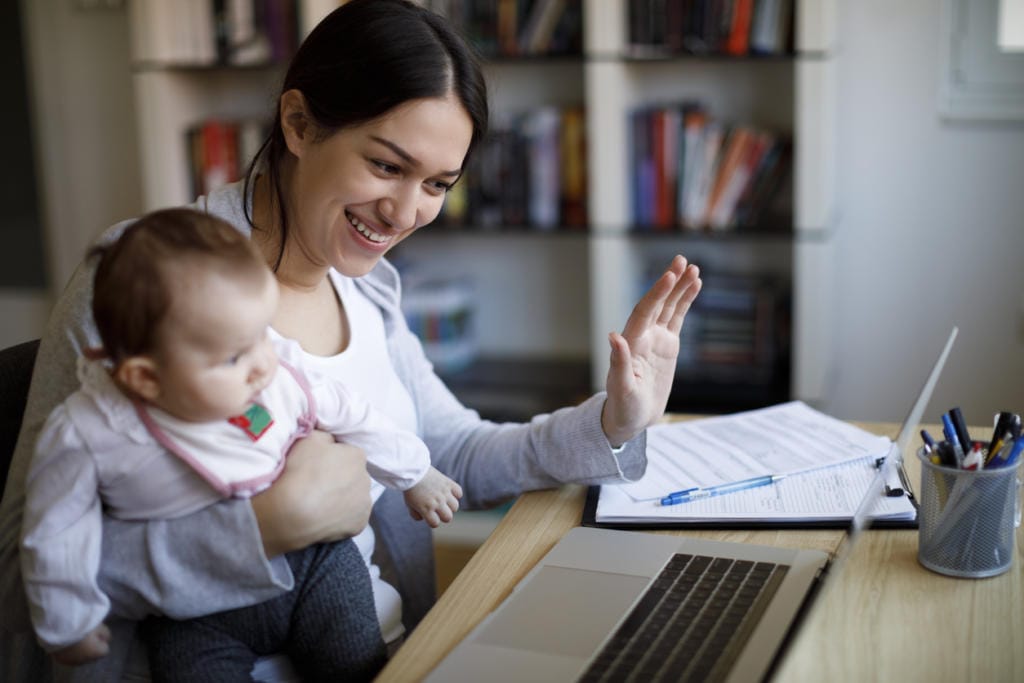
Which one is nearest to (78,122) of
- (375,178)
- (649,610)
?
(375,178)

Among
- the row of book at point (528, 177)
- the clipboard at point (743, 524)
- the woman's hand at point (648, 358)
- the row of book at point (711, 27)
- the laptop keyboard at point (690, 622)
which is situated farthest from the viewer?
the row of book at point (528, 177)

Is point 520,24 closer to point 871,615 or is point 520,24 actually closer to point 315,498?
point 315,498

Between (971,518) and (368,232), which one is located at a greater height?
(368,232)

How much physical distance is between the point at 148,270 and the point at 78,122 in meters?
2.98

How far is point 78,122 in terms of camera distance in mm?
3693

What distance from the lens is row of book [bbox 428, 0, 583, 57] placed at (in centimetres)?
299

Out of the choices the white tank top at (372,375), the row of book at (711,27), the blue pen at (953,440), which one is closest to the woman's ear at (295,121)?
the white tank top at (372,375)

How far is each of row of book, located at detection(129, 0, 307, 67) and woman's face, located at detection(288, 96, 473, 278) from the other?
1.94 meters

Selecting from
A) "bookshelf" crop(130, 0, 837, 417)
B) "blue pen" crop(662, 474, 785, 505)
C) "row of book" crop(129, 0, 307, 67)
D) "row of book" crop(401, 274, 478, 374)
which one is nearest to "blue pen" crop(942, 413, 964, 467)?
"blue pen" crop(662, 474, 785, 505)

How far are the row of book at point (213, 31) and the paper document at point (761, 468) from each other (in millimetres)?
2074

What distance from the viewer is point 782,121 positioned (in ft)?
10.0

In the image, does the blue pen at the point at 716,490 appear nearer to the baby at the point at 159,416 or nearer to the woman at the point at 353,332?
the woman at the point at 353,332

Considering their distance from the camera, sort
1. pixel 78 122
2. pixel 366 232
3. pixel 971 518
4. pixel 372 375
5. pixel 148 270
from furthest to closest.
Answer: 1. pixel 78 122
2. pixel 372 375
3. pixel 366 232
4. pixel 971 518
5. pixel 148 270

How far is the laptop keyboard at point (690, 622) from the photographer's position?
38.4 inches
